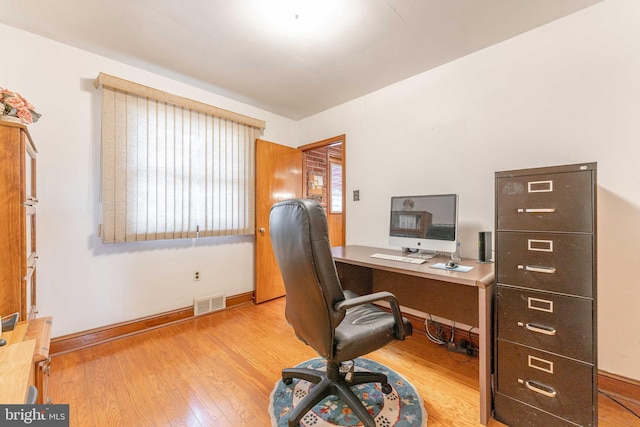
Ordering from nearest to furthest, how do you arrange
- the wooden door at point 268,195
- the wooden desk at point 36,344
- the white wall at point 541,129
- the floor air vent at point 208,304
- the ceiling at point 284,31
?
the wooden desk at point 36,344 → the white wall at point 541,129 → the ceiling at point 284,31 → the floor air vent at point 208,304 → the wooden door at point 268,195

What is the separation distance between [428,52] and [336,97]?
3.61ft

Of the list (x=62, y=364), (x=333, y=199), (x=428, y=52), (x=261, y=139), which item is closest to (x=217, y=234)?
(x=261, y=139)

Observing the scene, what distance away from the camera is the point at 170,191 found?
2561 mm

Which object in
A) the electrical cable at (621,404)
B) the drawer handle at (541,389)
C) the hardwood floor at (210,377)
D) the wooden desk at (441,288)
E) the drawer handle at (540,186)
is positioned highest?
the drawer handle at (540,186)

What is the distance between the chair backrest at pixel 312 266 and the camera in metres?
1.15

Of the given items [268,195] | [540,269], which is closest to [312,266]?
[540,269]

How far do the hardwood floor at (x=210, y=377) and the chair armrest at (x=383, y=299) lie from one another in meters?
0.55

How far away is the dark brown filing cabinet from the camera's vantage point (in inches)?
46.6

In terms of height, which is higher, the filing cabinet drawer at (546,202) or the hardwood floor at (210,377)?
the filing cabinet drawer at (546,202)

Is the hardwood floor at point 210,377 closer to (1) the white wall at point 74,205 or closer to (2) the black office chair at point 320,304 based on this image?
(1) the white wall at point 74,205

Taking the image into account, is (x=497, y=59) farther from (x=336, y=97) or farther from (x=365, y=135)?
(x=336, y=97)

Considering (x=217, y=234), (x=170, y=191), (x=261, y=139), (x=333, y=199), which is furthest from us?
(x=333, y=199)

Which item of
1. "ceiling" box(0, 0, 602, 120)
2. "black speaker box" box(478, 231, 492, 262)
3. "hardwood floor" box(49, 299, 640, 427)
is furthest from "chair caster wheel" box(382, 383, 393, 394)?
"ceiling" box(0, 0, 602, 120)

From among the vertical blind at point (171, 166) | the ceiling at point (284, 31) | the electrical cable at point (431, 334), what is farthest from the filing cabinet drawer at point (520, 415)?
the vertical blind at point (171, 166)
